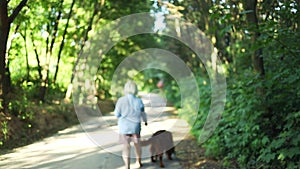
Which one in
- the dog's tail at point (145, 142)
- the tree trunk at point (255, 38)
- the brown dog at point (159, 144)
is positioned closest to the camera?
the tree trunk at point (255, 38)

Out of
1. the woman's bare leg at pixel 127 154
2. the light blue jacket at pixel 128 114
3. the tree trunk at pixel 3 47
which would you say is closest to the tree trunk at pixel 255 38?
the light blue jacket at pixel 128 114

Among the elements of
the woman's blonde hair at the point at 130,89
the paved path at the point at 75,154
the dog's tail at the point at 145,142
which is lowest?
the paved path at the point at 75,154

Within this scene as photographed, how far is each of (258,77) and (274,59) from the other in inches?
72.0

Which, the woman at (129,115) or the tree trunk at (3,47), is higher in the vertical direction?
the tree trunk at (3,47)

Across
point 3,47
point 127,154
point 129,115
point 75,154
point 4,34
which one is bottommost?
point 75,154

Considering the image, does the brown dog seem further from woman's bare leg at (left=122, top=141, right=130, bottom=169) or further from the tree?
the tree

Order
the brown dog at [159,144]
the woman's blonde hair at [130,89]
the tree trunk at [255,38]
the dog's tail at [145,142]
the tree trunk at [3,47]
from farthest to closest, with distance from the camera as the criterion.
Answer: the tree trunk at [3,47], the brown dog at [159,144], the dog's tail at [145,142], the woman's blonde hair at [130,89], the tree trunk at [255,38]

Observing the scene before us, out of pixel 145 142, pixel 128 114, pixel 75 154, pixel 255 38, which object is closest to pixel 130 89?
pixel 128 114

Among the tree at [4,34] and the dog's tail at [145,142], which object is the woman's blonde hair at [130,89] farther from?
the tree at [4,34]

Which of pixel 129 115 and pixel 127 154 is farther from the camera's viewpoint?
pixel 127 154

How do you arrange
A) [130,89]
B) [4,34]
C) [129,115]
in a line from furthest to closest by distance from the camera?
[4,34], [130,89], [129,115]

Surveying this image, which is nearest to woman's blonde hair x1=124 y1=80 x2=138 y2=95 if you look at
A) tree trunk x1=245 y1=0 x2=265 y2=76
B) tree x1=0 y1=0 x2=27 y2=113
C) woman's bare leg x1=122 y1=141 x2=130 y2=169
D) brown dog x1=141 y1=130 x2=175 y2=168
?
woman's bare leg x1=122 y1=141 x2=130 y2=169

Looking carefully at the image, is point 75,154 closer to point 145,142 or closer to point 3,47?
point 145,142

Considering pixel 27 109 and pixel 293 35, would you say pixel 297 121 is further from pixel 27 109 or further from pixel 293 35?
pixel 27 109
